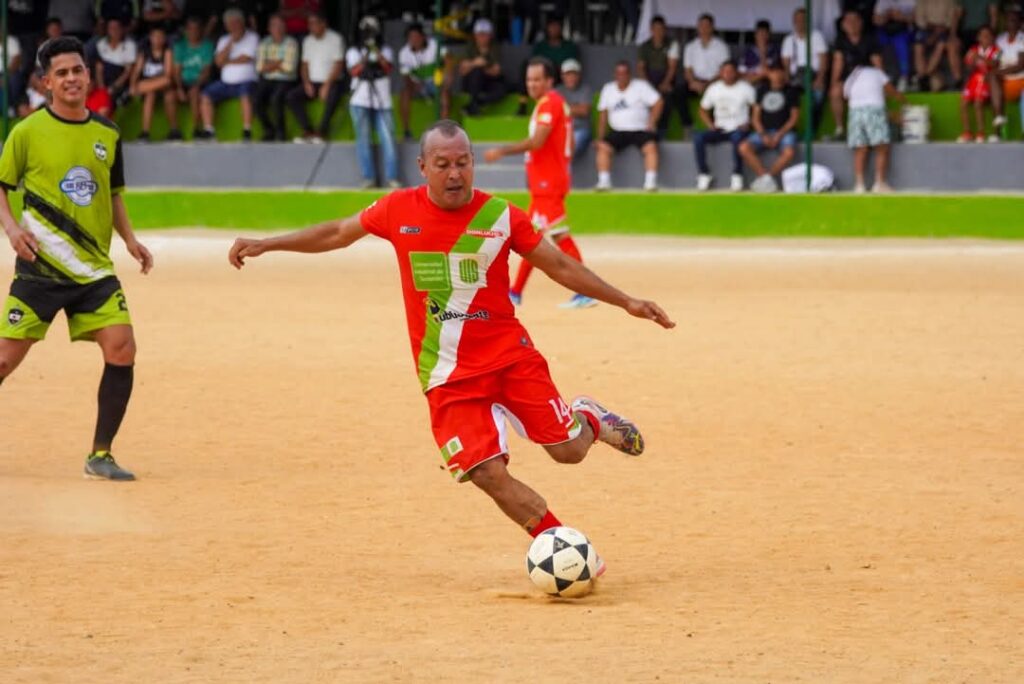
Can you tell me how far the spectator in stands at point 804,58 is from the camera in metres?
23.8

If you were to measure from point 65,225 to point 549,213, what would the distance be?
7955 millimetres

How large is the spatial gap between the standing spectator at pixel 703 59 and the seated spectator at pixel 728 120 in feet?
2.67

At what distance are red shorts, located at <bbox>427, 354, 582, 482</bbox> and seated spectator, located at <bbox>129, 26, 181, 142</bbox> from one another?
67.2 feet

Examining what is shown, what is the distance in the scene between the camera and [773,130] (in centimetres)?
2325

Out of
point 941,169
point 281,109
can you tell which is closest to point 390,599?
point 941,169

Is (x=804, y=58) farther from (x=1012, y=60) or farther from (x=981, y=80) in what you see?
(x=1012, y=60)

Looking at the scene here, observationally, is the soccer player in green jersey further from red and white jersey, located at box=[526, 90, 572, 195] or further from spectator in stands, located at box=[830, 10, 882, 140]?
spectator in stands, located at box=[830, 10, 882, 140]

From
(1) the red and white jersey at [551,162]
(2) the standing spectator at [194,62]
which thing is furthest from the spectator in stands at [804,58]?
(2) the standing spectator at [194,62]

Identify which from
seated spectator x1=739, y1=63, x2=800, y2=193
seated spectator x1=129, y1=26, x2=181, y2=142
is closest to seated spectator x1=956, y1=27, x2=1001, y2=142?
seated spectator x1=739, y1=63, x2=800, y2=193

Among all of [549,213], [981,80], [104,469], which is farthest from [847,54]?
[104,469]

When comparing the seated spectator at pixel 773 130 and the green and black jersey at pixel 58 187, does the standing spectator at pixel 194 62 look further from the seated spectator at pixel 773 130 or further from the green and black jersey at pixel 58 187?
the green and black jersey at pixel 58 187

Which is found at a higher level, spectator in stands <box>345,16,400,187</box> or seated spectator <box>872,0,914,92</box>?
seated spectator <box>872,0,914,92</box>

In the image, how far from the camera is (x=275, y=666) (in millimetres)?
5777

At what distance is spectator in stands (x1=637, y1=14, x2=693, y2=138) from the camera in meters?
24.4
